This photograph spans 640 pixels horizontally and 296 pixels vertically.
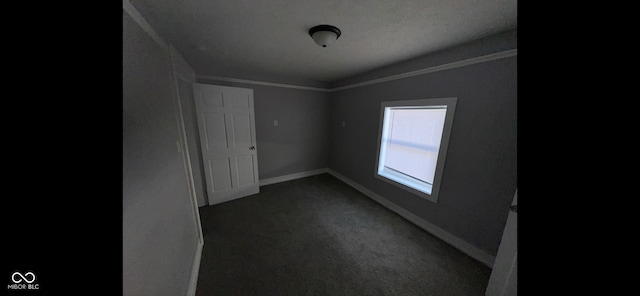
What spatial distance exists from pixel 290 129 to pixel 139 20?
232 cm

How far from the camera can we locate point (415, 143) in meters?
2.22

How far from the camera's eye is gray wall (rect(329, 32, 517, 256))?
1.43 m

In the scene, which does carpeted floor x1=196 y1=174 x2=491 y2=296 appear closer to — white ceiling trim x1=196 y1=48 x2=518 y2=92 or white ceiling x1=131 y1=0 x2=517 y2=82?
white ceiling trim x1=196 y1=48 x2=518 y2=92

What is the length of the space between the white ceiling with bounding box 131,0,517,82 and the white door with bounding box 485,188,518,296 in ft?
4.08

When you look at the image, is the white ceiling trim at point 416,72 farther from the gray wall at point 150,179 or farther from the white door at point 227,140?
the gray wall at point 150,179

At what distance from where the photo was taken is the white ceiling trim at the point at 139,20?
91cm

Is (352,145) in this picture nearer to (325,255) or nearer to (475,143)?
(475,143)

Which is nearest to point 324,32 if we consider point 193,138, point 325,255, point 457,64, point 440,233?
point 457,64

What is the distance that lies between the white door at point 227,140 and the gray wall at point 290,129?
0.90 ft

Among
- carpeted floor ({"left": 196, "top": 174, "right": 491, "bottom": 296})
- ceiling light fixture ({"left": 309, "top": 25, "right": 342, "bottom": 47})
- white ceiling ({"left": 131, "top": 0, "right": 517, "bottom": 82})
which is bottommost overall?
carpeted floor ({"left": 196, "top": 174, "right": 491, "bottom": 296})

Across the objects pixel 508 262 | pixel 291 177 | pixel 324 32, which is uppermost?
pixel 324 32
